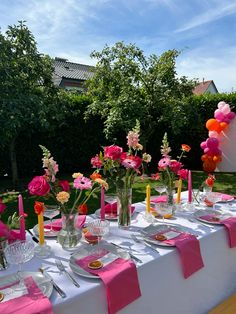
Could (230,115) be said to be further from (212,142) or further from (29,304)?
(29,304)

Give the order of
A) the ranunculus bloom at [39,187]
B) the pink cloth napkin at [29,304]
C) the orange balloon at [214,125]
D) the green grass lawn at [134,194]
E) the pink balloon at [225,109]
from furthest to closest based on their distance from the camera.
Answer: the orange balloon at [214,125] → the pink balloon at [225,109] → the green grass lawn at [134,194] → the ranunculus bloom at [39,187] → the pink cloth napkin at [29,304]

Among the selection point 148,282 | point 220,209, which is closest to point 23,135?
point 220,209

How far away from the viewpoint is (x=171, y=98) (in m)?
6.14

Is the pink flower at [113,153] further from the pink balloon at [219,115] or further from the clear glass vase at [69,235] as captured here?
the pink balloon at [219,115]

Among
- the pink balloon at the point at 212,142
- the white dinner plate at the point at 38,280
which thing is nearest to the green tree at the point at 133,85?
the pink balloon at the point at 212,142

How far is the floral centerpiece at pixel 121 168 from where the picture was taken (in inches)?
57.2

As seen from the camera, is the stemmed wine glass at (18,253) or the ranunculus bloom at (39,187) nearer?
the stemmed wine glass at (18,253)

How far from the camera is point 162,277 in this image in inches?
48.9

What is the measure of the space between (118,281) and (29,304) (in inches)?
13.4

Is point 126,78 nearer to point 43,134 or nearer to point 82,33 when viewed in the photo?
Result: point 82,33

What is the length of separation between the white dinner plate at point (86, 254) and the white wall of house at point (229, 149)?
6061mm

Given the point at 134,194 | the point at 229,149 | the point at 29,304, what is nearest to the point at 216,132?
the point at 229,149

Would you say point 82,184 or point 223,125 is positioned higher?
point 223,125

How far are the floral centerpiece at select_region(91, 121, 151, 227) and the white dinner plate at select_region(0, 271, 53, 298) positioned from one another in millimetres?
583
